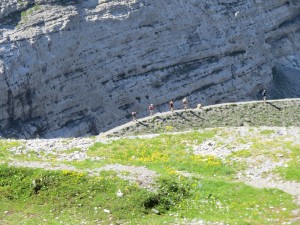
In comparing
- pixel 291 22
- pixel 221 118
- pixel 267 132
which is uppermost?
pixel 267 132

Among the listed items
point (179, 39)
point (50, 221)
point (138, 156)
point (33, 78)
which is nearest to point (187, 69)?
point (179, 39)

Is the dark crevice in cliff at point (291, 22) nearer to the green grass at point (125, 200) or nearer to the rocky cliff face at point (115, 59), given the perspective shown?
the rocky cliff face at point (115, 59)

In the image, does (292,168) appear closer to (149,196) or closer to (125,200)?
(149,196)

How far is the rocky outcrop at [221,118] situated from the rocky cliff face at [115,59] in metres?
18.0

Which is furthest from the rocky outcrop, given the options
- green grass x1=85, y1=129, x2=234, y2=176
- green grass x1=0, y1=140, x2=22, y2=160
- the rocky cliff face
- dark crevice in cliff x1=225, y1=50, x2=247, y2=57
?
dark crevice in cliff x1=225, y1=50, x2=247, y2=57

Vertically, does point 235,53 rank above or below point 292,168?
below

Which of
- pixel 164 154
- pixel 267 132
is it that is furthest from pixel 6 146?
pixel 267 132

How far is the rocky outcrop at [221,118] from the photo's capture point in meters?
47.2

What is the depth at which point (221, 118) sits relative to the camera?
4931cm

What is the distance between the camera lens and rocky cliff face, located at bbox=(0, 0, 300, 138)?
6353 cm

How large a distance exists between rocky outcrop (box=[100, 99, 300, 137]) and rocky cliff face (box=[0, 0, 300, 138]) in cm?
1804

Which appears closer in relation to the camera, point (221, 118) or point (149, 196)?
point (149, 196)

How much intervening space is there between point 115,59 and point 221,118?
23.0 metres

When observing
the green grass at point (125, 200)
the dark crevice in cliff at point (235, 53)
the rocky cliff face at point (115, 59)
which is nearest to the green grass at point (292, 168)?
the green grass at point (125, 200)
